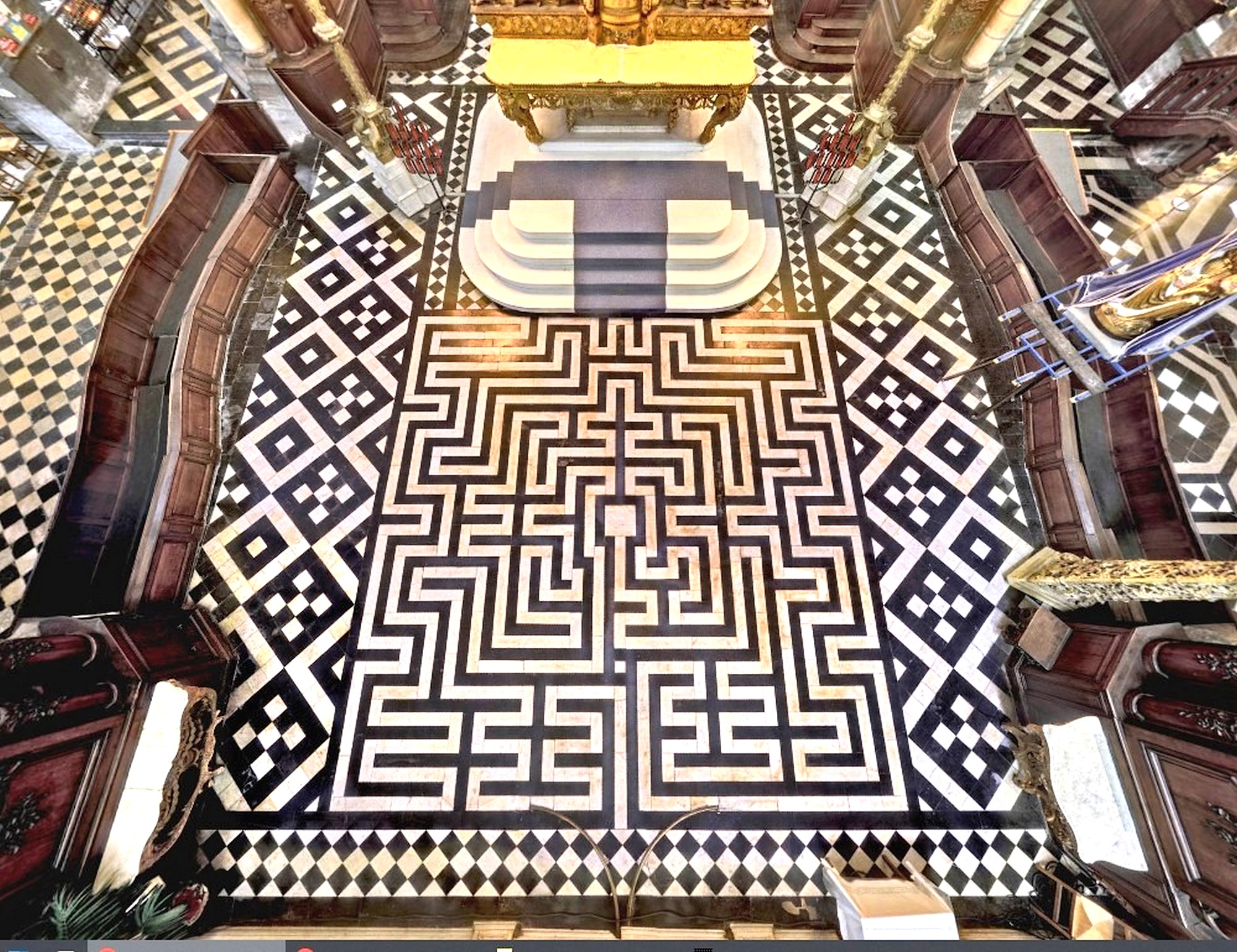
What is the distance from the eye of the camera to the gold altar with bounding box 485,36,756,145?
5.11m

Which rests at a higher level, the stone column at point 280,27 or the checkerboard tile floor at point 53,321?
the stone column at point 280,27

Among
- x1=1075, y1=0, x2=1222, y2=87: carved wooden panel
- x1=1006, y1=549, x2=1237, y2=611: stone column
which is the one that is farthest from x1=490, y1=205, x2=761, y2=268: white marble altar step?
x1=1075, y1=0, x2=1222, y2=87: carved wooden panel

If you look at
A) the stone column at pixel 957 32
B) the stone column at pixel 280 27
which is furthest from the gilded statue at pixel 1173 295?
the stone column at pixel 280 27

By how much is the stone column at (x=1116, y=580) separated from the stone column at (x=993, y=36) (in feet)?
16.7

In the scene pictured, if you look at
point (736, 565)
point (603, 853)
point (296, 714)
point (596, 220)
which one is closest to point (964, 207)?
point (596, 220)

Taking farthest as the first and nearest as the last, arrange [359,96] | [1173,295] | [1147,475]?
[359,96]
[1147,475]
[1173,295]

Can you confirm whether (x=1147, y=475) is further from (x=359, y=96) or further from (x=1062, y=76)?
(x=359, y=96)

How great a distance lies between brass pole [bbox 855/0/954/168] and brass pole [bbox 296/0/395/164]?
16.2ft

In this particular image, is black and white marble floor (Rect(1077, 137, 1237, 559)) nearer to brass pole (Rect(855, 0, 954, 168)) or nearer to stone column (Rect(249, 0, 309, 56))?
brass pole (Rect(855, 0, 954, 168))

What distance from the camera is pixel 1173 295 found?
4125mm

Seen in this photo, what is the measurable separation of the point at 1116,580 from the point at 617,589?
141 inches

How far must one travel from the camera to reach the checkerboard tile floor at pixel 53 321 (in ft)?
17.4

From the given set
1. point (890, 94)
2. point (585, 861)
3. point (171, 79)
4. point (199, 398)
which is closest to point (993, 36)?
point (890, 94)

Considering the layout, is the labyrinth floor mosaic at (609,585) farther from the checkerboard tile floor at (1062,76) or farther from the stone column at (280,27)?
the checkerboard tile floor at (1062,76)
